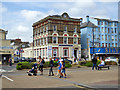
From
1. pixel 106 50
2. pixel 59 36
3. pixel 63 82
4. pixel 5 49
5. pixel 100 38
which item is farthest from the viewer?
pixel 100 38

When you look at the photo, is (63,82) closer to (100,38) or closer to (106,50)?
(106,50)

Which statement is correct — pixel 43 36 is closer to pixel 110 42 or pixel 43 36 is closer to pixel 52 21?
pixel 52 21

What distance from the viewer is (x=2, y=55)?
51562mm

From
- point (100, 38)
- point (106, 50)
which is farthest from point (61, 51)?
point (100, 38)

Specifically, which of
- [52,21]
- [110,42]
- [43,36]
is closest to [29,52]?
[43,36]

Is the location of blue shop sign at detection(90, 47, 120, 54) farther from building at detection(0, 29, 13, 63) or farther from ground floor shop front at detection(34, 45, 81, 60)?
building at detection(0, 29, 13, 63)

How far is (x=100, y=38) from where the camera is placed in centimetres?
6688

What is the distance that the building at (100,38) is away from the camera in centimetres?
6444

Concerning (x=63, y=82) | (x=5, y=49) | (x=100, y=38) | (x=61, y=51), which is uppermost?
(x=100, y=38)

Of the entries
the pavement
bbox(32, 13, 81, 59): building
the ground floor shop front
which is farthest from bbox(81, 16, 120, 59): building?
the pavement

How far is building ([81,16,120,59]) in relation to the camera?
64438mm

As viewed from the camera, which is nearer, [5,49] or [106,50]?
[5,49]

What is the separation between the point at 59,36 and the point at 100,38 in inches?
672

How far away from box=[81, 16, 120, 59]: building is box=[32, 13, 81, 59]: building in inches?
273
